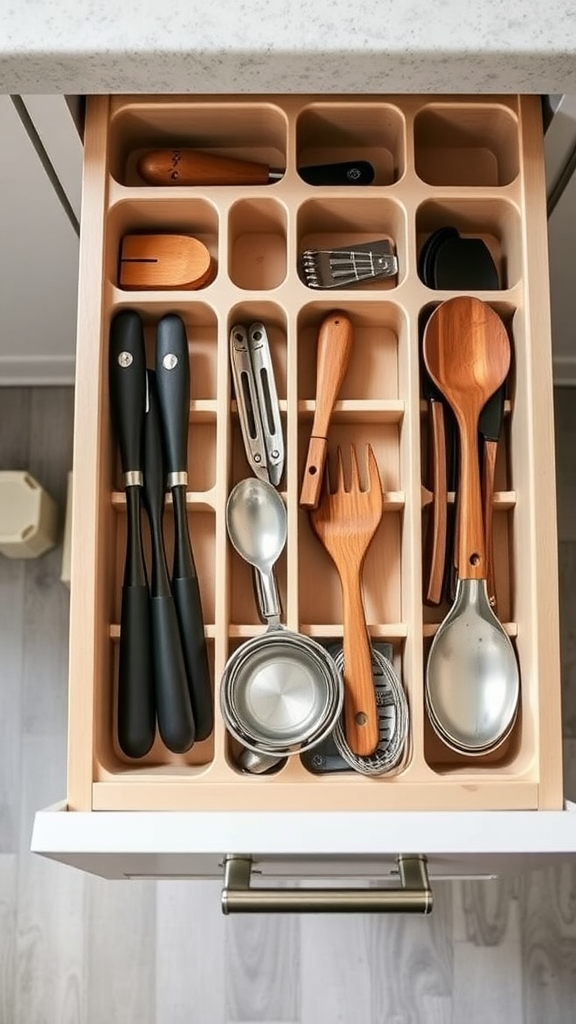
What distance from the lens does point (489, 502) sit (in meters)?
0.90

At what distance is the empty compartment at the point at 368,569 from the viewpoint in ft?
3.11

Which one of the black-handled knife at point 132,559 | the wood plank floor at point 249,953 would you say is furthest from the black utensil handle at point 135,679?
the wood plank floor at point 249,953

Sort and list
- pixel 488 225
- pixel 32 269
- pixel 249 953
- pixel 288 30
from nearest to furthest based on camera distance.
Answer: pixel 288 30 < pixel 488 225 < pixel 32 269 < pixel 249 953

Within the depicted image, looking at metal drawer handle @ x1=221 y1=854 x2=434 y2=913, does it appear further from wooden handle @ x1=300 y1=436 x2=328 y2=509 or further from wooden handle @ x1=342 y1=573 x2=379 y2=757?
wooden handle @ x1=300 y1=436 x2=328 y2=509

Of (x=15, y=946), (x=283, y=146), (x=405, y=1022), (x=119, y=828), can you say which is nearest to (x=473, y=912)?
(x=405, y=1022)

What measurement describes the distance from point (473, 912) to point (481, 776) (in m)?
0.61

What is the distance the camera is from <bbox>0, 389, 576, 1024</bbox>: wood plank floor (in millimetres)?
1340

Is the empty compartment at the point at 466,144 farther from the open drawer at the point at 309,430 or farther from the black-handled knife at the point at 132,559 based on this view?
the black-handled knife at the point at 132,559

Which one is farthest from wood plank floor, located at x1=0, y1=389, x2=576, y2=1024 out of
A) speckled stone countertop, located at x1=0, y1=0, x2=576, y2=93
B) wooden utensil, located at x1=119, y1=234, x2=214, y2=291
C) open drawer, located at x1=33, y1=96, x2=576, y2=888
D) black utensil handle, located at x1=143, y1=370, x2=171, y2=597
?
speckled stone countertop, located at x1=0, y1=0, x2=576, y2=93

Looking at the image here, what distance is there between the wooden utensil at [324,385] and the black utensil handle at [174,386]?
0.37 ft

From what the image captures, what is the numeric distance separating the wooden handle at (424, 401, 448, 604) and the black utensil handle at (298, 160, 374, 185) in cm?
23

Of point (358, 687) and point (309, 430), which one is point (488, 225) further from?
point (358, 687)

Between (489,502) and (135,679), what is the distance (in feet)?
1.13

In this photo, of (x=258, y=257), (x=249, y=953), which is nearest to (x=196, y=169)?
(x=258, y=257)
